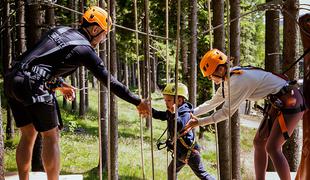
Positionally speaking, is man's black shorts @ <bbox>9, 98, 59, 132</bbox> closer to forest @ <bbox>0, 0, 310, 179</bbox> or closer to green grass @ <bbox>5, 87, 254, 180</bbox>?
forest @ <bbox>0, 0, 310, 179</bbox>

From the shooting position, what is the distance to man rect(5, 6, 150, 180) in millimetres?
3496

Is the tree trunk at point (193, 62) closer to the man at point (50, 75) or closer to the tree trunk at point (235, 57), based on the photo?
the tree trunk at point (235, 57)

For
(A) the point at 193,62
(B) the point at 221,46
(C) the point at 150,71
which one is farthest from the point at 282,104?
(A) the point at 193,62

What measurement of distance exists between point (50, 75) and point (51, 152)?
2.24 feet

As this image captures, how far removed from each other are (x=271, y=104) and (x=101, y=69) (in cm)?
174

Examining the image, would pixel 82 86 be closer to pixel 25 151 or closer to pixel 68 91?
pixel 68 91

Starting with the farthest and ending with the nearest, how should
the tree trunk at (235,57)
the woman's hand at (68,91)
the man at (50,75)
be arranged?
the tree trunk at (235,57) → the woman's hand at (68,91) → the man at (50,75)

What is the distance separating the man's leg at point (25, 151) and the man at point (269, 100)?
1.58m

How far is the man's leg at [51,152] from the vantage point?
11.8 ft

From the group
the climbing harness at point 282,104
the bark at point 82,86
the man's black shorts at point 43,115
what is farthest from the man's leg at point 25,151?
the bark at point 82,86

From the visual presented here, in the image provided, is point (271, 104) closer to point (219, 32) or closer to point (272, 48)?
point (219, 32)

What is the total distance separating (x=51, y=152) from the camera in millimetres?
3607

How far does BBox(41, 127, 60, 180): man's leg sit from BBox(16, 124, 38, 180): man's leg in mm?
291

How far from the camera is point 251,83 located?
3896 mm
